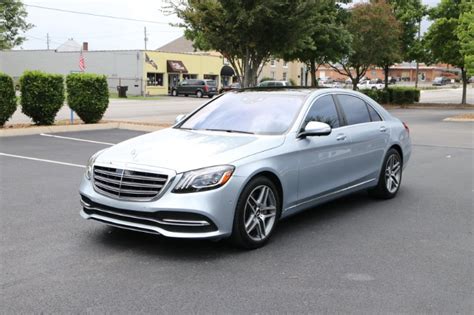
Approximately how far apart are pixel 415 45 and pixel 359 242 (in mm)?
35271

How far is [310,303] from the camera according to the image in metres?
3.94

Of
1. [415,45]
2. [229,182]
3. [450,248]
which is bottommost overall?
[450,248]

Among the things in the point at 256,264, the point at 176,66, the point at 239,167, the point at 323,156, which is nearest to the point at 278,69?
the point at 176,66

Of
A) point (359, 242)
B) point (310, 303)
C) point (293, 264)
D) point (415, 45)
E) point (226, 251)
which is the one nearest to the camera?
point (310, 303)

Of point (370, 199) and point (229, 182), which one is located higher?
point (229, 182)

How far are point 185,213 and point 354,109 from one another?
10.6ft

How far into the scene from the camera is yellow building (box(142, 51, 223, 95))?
5478cm

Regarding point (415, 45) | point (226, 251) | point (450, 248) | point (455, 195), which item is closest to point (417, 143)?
point (455, 195)

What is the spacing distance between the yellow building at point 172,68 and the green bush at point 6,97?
38433 millimetres

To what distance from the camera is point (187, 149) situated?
519 centimetres

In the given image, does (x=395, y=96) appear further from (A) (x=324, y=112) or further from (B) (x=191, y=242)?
(B) (x=191, y=242)

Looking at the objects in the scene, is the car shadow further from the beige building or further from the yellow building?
the beige building

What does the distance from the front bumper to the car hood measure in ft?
0.78

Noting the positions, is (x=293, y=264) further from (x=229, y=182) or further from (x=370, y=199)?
(x=370, y=199)
